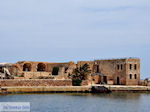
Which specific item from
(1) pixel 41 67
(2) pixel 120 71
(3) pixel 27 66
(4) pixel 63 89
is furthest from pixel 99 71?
(4) pixel 63 89

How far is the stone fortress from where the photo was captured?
56312mm

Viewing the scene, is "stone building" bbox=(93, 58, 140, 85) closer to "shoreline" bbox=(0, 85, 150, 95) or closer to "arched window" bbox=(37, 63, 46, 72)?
"shoreline" bbox=(0, 85, 150, 95)

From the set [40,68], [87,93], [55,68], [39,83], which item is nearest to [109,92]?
[87,93]

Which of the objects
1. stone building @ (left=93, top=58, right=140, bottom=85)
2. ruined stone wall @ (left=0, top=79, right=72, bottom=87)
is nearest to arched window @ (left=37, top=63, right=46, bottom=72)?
stone building @ (left=93, top=58, right=140, bottom=85)

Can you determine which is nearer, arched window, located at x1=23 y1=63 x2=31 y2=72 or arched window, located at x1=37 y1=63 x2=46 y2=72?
arched window, located at x1=23 y1=63 x2=31 y2=72

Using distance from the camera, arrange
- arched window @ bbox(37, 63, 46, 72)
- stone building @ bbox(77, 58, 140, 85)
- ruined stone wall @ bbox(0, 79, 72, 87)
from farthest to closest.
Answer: arched window @ bbox(37, 63, 46, 72) < stone building @ bbox(77, 58, 140, 85) < ruined stone wall @ bbox(0, 79, 72, 87)

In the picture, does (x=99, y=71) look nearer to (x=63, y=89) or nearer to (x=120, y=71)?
(x=120, y=71)

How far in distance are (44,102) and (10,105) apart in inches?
203

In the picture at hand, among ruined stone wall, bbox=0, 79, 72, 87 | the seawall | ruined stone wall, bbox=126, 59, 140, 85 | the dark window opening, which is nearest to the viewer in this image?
the seawall

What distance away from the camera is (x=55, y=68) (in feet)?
208

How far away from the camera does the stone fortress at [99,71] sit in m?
56.3

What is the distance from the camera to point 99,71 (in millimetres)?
60156

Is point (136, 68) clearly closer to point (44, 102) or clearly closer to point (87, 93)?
point (87, 93)

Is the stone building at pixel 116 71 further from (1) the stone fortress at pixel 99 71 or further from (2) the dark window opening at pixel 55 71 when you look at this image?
(2) the dark window opening at pixel 55 71
